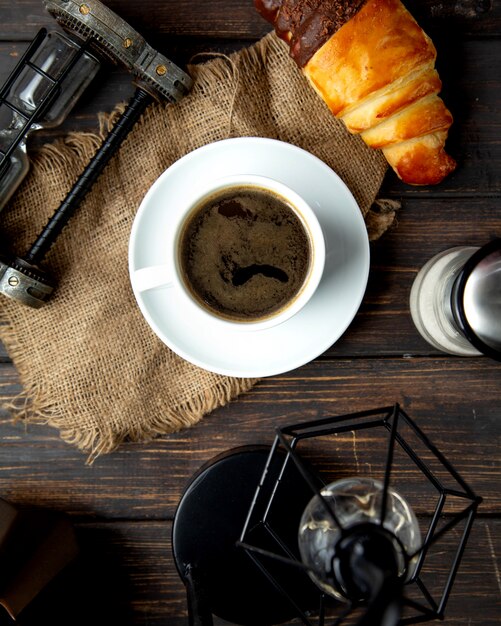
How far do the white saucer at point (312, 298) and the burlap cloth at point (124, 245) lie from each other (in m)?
0.09

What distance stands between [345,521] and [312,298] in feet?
1.14

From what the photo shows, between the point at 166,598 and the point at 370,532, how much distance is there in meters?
0.59

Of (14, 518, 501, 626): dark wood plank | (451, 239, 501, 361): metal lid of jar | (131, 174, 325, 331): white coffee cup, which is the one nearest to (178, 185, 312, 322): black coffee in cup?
(131, 174, 325, 331): white coffee cup

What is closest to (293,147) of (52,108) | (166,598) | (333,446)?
(52,108)

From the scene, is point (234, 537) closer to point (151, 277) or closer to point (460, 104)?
point (151, 277)

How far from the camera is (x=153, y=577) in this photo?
3.88 ft

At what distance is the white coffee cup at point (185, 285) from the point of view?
3.13ft

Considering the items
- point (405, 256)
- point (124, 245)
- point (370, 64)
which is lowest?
point (124, 245)

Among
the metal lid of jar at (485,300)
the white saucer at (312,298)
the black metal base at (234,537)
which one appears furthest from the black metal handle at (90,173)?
the metal lid of jar at (485,300)

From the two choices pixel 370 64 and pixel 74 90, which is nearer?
pixel 370 64

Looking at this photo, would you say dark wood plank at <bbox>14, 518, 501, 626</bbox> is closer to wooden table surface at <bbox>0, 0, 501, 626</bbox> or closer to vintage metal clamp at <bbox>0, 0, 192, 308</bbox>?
wooden table surface at <bbox>0, 0, 501, 626</bbox>

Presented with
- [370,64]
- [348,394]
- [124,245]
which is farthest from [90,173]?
[348,394]

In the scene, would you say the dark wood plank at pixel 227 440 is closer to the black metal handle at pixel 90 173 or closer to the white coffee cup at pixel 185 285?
the white coffee cup at pixel 185 285

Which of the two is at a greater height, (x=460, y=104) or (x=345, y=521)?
(x=460, y=104)
